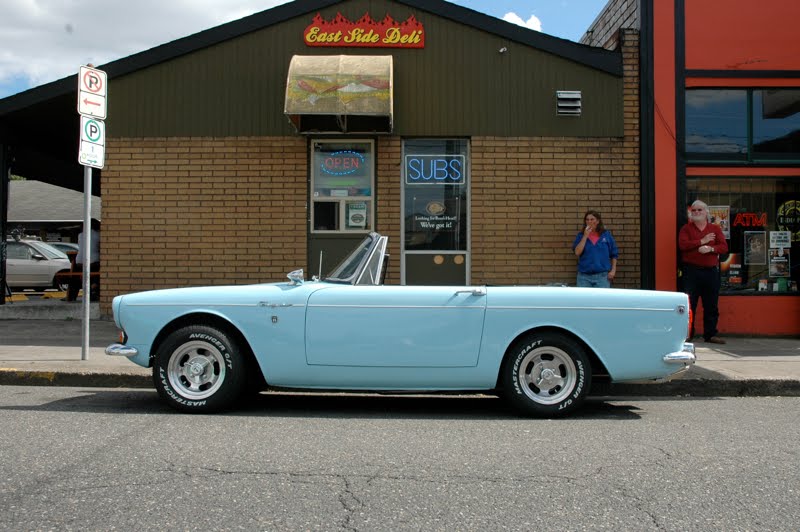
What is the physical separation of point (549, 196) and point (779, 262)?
10.8 ft

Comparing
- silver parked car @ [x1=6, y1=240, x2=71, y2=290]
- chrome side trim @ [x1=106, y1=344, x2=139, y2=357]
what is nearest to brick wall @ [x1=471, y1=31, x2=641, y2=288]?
chrome side trim @ [x1=106, y1=344, x2=139, y2=357]

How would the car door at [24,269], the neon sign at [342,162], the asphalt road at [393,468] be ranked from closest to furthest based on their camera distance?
the asphalt road at [393,468] → the neon sign at [342,162] → the car door at [24,269]

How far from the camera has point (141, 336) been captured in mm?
5680

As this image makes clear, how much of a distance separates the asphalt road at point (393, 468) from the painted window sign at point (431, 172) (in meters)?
4.69

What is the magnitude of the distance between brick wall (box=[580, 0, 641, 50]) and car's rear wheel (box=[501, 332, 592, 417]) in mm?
6247

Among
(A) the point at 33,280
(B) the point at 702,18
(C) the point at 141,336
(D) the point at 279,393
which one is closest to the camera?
(C) the point at 141,336

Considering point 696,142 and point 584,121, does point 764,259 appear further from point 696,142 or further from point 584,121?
point 584,121

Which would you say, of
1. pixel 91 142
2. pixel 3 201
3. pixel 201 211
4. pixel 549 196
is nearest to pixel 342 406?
pixel 91 142

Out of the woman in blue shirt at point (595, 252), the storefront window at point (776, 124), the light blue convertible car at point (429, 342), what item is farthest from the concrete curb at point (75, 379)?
the storefront window at point (776, 124)

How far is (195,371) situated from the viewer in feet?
18.5

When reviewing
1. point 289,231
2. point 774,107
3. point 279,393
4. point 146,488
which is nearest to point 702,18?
point 774,107

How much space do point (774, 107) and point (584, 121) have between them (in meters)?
2.61

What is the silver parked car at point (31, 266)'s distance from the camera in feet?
59.0

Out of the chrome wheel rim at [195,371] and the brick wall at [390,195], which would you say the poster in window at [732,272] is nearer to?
the brick wall at [390,195]
